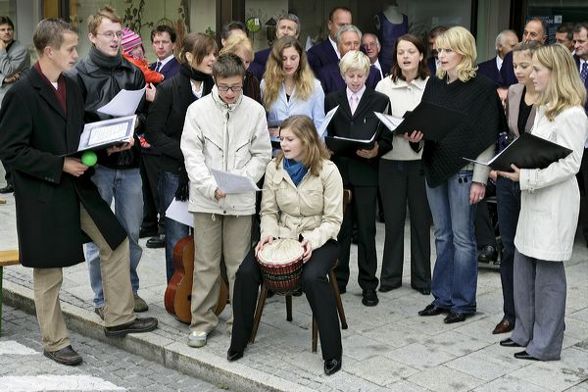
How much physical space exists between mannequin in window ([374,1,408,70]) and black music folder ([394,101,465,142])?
4415 mm

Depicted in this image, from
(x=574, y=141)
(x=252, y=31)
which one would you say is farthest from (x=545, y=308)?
(x=252, y=31)

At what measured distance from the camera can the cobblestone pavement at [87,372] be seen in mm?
6086

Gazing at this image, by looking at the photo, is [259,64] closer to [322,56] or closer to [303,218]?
[322,56]

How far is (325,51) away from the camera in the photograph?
31.7ft

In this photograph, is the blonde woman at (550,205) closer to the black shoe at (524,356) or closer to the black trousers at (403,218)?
the black shoe at (524,356)

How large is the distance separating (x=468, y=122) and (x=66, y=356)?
3.05 metres

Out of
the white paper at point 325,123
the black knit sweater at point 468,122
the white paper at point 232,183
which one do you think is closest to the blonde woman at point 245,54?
the white paper at point 325,123

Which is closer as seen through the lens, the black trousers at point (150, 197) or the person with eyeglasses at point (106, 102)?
the person with eyeglasses at point (106, 102)

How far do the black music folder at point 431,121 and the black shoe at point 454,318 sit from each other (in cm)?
121

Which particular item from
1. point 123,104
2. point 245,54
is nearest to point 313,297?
point 123,104

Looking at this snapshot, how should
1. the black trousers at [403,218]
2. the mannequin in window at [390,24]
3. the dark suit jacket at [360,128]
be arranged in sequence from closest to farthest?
the dark suit jacket at [360,128]
the black trousers at [403,218]
the mannequin in window at [390,24]

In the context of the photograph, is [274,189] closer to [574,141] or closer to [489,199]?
[574,141]

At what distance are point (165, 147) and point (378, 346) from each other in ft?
6.55

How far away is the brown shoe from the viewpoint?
21.9 feet
